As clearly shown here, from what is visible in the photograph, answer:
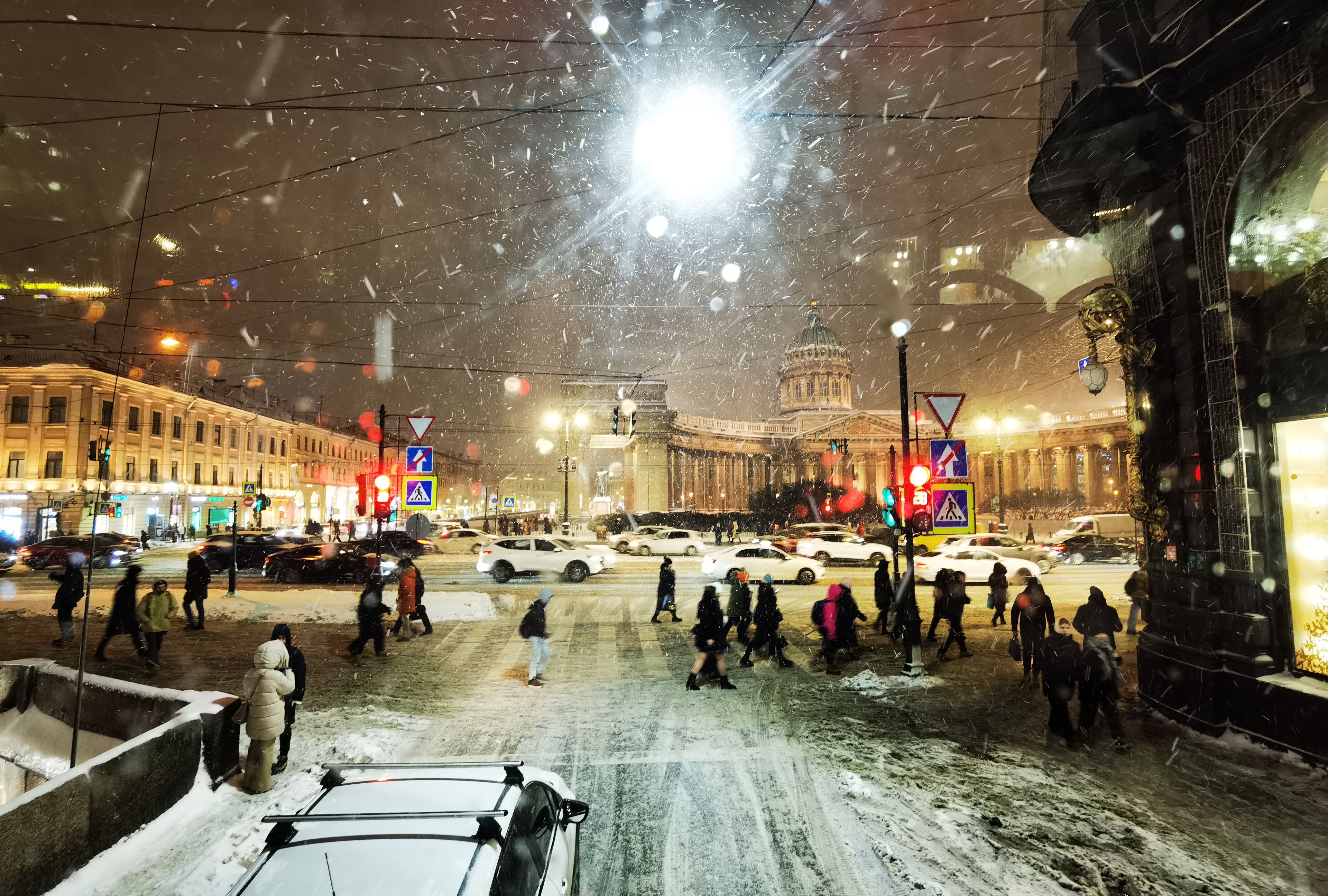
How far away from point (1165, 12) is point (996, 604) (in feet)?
34.8

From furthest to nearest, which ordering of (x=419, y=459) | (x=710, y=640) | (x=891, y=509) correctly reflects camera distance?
(x=419, y=459) < (x=891, y=509) < (x=710, y=640)

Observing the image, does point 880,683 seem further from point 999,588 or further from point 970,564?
point 970,564

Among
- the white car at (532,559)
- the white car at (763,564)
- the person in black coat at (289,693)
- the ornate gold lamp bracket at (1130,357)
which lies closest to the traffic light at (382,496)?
the white car at (532,559)

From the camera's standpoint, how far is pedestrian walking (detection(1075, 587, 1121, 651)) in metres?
8.70

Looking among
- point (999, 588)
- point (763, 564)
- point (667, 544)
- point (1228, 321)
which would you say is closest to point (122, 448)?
point (667, 544)

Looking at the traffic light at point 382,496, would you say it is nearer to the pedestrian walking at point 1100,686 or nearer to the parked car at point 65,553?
the pedestrian walking at point 1100,686

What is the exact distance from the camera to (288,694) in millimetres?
6969

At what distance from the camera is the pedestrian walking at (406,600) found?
13.8m

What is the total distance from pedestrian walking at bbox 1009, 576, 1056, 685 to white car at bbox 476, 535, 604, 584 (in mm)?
15399

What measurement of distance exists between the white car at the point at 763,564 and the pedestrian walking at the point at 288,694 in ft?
51.7

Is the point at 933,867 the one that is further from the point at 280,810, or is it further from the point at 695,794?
the point at 280,810

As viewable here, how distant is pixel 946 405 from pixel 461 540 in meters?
32.8

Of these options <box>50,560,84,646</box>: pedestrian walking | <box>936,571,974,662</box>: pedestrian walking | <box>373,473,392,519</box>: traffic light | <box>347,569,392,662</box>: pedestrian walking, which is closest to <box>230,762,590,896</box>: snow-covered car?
<box>347,569,392,662</box>: pedestrian walking

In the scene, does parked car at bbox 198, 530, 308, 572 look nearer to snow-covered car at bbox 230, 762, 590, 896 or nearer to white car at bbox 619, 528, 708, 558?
white car at bbox 619, 528, 708, 558
